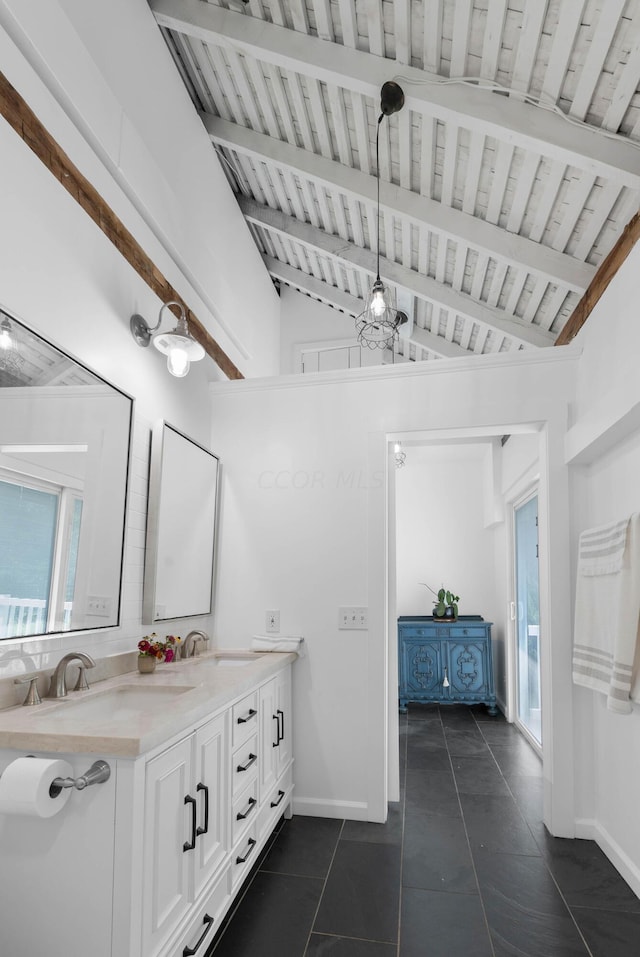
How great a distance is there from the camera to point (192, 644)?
9.87ft

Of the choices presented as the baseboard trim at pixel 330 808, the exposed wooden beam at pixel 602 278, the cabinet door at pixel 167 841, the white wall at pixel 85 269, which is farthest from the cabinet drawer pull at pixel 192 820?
the exposed wooden beam at pixel 602 278

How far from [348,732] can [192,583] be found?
1.14 metres

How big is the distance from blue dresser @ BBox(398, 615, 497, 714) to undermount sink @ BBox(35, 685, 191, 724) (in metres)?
3.55

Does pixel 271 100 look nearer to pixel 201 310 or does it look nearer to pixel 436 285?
pixel 201 310

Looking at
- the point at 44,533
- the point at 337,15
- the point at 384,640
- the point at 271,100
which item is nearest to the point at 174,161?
the point at 271,100

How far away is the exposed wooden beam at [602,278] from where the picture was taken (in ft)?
8.23

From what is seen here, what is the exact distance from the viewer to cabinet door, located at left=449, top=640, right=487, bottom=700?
17.5 feet

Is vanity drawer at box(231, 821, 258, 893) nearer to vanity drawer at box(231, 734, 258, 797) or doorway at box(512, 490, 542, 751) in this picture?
vanity drawer at box(231, 734, 258, 797)

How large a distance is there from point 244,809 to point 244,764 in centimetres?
17

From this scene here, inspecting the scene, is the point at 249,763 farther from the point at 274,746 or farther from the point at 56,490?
the point at 56,490

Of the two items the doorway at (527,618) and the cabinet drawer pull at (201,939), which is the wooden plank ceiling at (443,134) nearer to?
the doorway at (527,618)

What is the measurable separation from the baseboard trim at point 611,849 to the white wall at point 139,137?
10.4 feet

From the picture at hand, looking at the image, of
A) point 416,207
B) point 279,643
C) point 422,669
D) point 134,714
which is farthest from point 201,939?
point 422,669

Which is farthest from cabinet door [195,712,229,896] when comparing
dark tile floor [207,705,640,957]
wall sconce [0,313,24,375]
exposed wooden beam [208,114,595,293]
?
exposed wooden beam [208,114,595,293]
